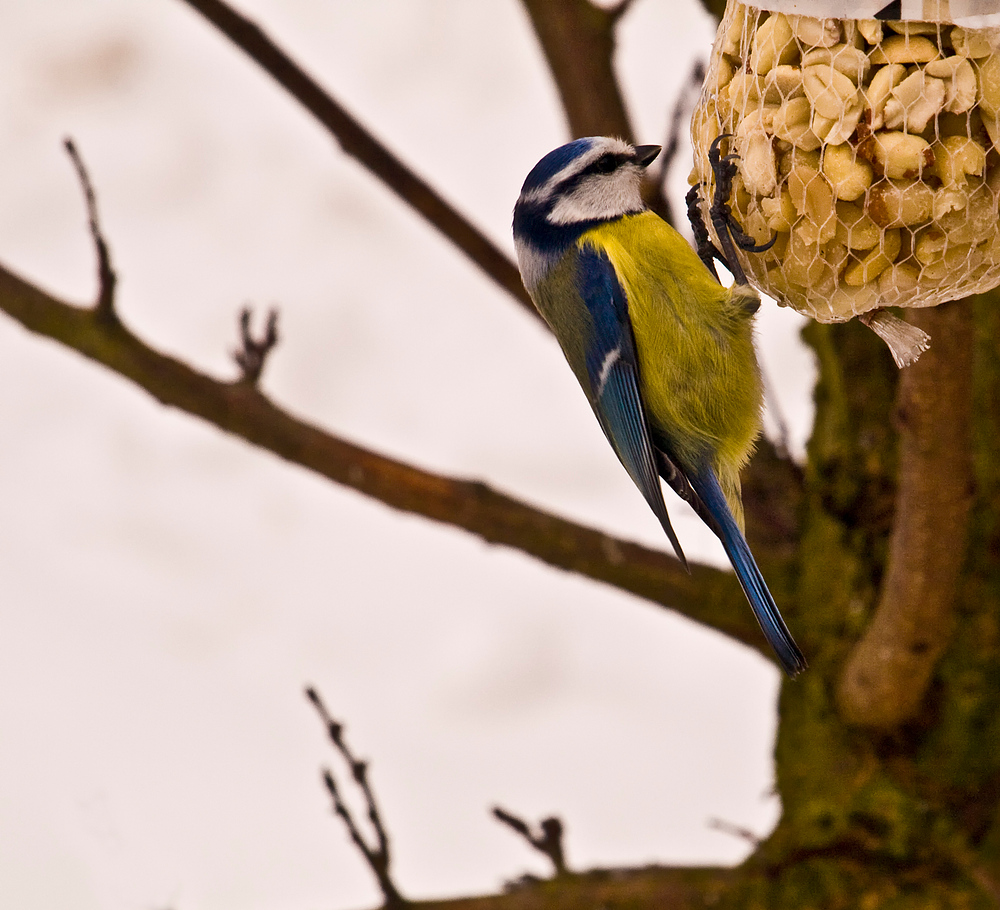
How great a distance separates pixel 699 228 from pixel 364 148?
646 millimetres

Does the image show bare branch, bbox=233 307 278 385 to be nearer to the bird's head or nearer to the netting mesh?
the bird's head

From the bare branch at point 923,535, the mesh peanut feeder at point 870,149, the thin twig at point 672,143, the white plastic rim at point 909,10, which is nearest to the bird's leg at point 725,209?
the mesh peanut feeder at point 870,149

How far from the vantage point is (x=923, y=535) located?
1.43 meters

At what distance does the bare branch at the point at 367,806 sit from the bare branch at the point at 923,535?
649 mm

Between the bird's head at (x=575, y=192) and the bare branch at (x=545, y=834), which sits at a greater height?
the bird's head at (x=575, y=192)

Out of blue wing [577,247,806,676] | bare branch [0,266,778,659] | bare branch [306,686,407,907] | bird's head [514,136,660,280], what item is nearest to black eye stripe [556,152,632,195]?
bird's head [514,136,660,280]

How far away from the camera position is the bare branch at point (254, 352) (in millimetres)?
1601

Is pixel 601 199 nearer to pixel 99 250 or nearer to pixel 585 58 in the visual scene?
pixel 585 58

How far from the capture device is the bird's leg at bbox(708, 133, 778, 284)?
1063mm

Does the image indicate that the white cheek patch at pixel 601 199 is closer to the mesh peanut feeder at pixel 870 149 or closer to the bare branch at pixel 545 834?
the mesh peanut feeder at pixel 870 149

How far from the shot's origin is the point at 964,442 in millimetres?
1358

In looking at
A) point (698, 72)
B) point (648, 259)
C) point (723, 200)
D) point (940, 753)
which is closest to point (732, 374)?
point (648, 259)

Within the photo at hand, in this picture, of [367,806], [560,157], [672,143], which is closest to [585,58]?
[672,143]

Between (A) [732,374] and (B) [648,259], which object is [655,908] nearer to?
(A) [732,374]
